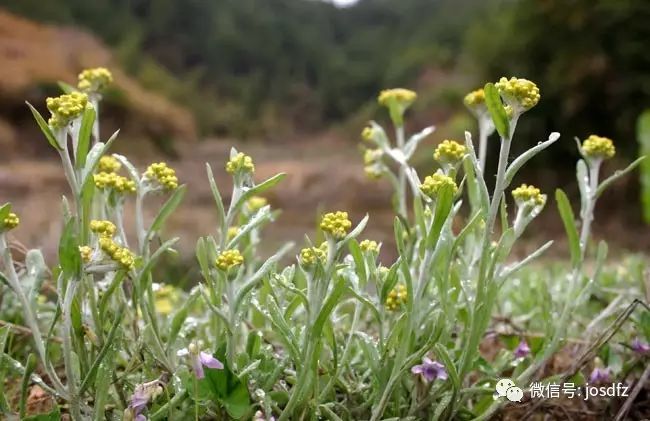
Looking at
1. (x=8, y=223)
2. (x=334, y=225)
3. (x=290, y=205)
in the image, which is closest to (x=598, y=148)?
(x=334, y=225)

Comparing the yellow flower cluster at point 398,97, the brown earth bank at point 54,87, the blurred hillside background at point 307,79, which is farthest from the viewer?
the brown earth bank at point 54,87

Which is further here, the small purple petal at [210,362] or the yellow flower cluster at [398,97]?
the yellow flower cluster at [398,97]

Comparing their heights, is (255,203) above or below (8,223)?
above

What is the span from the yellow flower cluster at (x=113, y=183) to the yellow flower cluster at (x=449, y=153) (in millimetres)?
247

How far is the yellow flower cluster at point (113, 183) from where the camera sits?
533 millimetres

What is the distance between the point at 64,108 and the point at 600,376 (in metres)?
0.54

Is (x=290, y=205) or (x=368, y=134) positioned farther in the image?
(x=290, y=205)

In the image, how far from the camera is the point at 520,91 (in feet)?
1.59

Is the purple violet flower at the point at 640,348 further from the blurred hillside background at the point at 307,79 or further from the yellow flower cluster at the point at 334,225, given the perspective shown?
the blurred hillside background at the point at 307,79

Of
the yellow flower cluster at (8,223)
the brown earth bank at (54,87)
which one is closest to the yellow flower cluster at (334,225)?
the yellow flower cluster at (8,223)

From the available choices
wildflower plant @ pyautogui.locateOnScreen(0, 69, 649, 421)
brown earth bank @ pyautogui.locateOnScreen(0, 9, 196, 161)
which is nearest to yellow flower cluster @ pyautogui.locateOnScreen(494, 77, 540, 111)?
wildflower plant @ pyautogui.locateOnScreen(0, 69, 649, 421)

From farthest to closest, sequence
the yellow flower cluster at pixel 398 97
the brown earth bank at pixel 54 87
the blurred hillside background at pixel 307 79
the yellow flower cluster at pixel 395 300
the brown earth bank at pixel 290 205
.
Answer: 1. the brown earth bank at pixel 54 87
2. the blurred hillside background at pixel 307 79
3. the brown earth bank at pixel 290 205
4. the yellow flower cluster at pixel 398 97
5. the yellow flower cluster at pixel 395 300

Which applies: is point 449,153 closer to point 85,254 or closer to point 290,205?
point 85,254

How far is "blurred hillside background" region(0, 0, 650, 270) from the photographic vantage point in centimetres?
372
